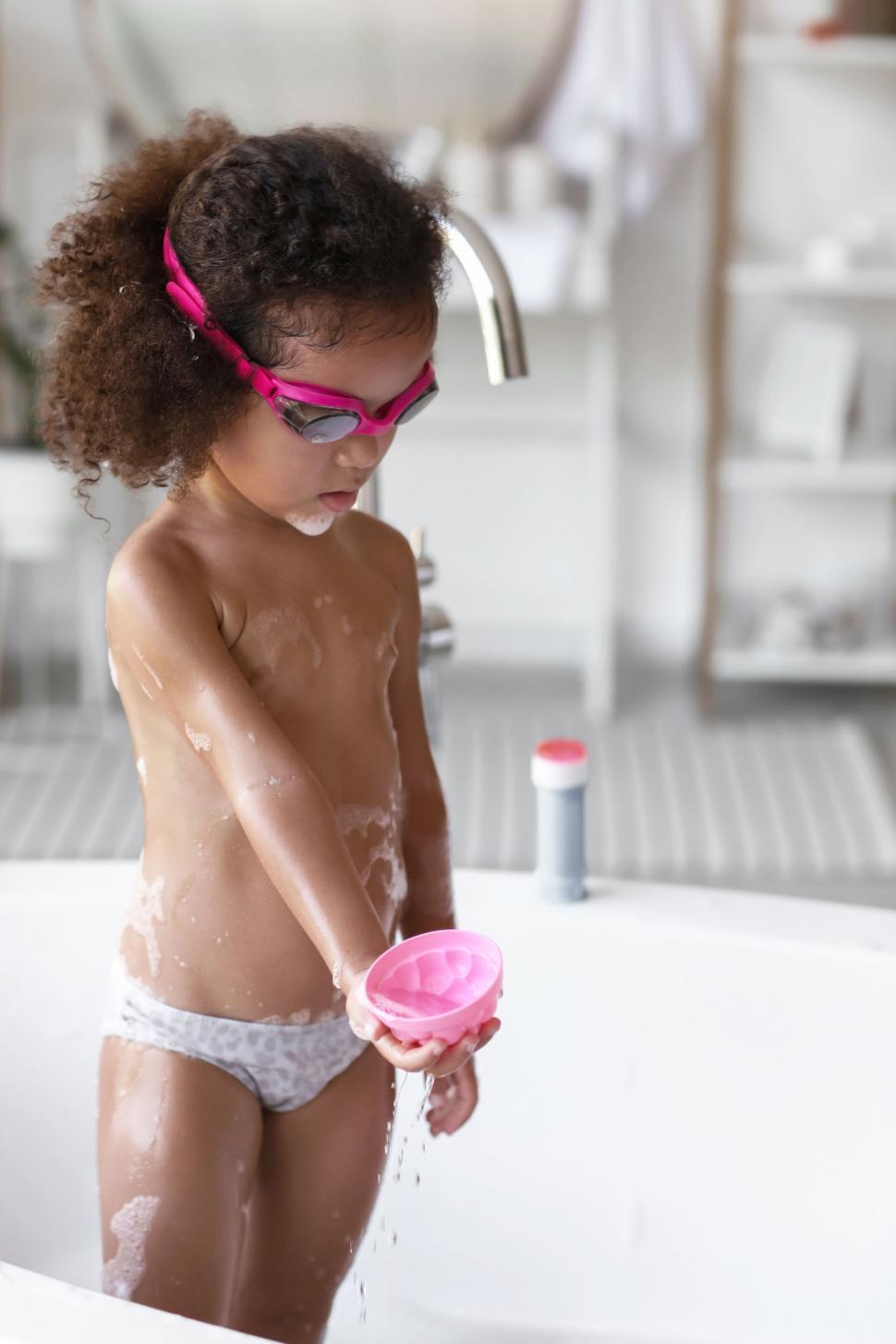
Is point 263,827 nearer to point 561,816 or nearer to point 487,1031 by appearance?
point 487,1031

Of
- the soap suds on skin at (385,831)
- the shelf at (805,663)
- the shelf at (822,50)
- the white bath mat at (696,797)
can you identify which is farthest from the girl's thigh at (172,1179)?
the shelf at (822,50)

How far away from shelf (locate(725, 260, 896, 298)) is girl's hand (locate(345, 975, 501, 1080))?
2409mm

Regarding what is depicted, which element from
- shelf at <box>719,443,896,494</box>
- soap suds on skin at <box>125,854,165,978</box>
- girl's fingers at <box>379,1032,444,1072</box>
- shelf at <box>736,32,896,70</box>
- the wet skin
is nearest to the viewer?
girl's fingers at <box>379,1032,444,1072</box>

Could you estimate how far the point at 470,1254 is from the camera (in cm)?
149

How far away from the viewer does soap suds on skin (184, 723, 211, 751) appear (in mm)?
918

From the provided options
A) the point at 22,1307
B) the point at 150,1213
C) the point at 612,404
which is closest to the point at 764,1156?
the point at 150,1213

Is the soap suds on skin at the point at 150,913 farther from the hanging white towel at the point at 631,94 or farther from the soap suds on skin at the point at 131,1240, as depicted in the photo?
the hanging white towel at the point at 631,94

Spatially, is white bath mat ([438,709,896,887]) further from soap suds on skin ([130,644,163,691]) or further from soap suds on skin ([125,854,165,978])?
soap suds on skin ([130,644,163,691])

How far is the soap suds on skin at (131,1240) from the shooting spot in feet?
3.24

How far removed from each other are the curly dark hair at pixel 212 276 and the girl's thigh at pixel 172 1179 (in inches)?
15.2

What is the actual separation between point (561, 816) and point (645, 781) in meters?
1.41

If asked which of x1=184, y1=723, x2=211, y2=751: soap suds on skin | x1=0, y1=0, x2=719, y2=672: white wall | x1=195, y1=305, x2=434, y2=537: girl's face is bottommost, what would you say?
x1=0, y1=0, x2=719, y2=672: white wall

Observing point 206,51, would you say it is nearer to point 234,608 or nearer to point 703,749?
point 703,749

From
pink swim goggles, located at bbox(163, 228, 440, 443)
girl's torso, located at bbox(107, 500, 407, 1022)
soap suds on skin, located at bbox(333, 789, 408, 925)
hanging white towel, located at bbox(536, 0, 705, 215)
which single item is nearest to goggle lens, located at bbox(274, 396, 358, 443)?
pink swim goggles, located at bbox(163, 228, 440, 443)
